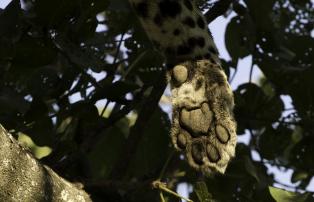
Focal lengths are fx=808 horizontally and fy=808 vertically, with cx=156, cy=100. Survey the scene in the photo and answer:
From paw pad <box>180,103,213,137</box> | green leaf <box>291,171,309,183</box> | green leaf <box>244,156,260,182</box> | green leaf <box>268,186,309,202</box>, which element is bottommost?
green leaf <box>291,171,309,183</box>

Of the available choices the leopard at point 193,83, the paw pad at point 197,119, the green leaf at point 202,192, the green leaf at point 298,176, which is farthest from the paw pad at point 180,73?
the green leaf at point 298,176

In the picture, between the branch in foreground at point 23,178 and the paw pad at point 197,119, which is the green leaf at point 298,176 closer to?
the paw pad at point 197,119

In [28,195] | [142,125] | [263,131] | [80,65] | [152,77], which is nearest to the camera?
[28,195]

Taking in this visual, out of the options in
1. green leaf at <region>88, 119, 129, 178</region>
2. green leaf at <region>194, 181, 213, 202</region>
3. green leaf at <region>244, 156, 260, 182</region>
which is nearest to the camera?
green leaf at <region>194, 181, 213, 202</region>

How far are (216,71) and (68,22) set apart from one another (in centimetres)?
49

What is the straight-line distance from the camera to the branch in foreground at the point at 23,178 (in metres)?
1.81

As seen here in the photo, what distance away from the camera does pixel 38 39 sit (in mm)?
2553

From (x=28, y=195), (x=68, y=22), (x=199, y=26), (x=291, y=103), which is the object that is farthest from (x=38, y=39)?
(x=291, y=103)

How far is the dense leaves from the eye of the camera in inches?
97.1

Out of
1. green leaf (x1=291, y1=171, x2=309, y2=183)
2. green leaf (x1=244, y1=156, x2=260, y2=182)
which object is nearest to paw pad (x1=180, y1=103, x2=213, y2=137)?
green leaf (x1=244, y1=156, x2=260, y2=182)

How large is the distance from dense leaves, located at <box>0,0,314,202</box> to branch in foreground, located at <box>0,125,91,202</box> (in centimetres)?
22

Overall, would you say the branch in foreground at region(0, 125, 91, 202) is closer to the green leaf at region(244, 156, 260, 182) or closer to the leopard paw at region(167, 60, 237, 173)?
the leopard paw at region(167, 60, 237, 173)

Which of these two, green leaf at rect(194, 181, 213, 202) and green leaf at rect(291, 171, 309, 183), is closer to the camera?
green leaf at rect(194, 181, 213, 202)

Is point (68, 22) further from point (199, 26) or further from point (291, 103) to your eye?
point (291, 103)
